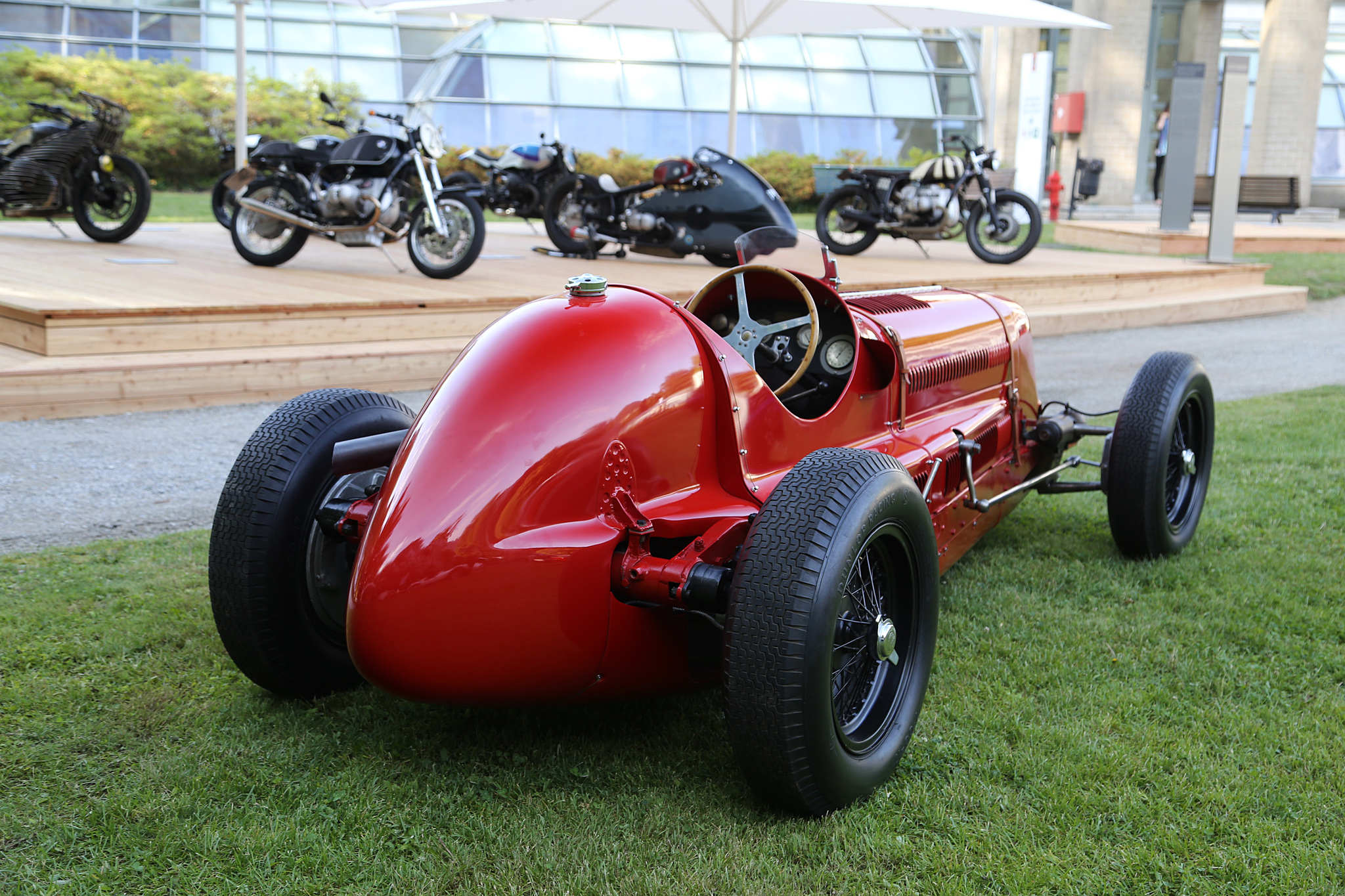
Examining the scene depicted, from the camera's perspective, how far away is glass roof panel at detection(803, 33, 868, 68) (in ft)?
83.4

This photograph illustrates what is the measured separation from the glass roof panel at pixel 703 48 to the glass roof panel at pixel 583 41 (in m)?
1.73

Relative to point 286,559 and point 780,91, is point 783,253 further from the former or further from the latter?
point 780,91

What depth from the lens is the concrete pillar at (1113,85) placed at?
23266 mm

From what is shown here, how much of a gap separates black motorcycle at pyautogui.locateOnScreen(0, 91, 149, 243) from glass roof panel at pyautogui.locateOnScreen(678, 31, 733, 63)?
16.4m

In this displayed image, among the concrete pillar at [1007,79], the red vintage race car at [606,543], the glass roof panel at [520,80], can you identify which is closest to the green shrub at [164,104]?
the glass roof panel at [520,80]

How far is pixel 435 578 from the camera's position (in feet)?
7.27

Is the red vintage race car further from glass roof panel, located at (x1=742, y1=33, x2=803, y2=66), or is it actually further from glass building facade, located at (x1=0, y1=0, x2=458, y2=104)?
glass roof panel, located at (x1=742, y1=33, x2=803, y2=66)

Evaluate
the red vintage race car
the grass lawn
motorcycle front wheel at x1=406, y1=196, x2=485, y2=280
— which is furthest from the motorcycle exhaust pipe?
the red vintage race car

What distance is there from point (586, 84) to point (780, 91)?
4343 mm

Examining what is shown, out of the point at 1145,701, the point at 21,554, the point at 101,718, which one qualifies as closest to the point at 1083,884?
the point at 1145,701

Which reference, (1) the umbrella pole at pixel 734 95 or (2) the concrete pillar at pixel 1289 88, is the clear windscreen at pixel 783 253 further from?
(2) the concrete pillar at pixel 1289 88

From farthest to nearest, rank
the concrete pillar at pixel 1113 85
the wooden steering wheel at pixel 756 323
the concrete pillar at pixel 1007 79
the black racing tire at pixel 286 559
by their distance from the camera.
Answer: the concrete pillar at pixel 1007 79
the concrete pillar at pixel 1113 85
the wooden steering wheel at pixel 756 323
the black racing tire at pixel 286 559

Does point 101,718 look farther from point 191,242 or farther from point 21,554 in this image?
point 191,242

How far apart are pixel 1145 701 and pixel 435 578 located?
1.92 m
